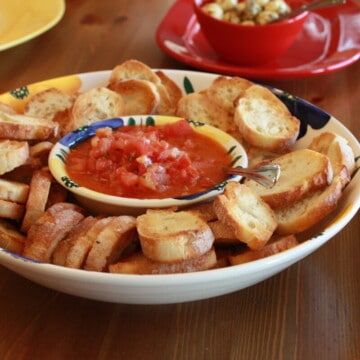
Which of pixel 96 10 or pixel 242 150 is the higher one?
pixel 242 150

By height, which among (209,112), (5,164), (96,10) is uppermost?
(5,164)

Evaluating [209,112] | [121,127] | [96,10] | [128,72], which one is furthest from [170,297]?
[96,10]

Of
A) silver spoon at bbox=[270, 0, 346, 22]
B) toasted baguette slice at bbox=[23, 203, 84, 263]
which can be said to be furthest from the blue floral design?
toasted baguette slice at bbox=[23, 203, 84, 263]

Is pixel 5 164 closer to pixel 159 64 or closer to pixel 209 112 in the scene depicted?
pixel 209 112

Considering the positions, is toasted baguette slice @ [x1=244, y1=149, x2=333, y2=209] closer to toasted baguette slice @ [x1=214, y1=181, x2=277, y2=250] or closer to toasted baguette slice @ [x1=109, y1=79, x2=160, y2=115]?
toasted baguette slice @ [x1=214, y1=181, x2=277, y2=250]

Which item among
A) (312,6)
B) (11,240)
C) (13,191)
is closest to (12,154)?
(13,191)

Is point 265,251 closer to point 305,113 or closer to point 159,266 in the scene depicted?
point 159,266

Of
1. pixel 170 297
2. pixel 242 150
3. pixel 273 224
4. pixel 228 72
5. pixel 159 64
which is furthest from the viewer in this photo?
pixel 159 64

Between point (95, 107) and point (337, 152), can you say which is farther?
point (95, 107)
